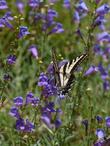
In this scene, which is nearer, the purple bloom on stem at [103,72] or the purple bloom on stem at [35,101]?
the purple bloom on stem at [35,101]

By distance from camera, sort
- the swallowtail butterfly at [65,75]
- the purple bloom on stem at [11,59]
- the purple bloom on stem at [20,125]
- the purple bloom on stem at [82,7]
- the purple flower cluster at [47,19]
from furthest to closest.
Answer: the purple flower cluster at [47,19], the purple bloom on stem at [82,7], the swallowtail butterfly at [65,75], the purple bloom on stem at [20,125], the purple bloom on stem at [11,59]

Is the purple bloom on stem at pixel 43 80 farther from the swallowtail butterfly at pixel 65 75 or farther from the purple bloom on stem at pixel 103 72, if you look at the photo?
the purple bloom on stem at pixel 103 72

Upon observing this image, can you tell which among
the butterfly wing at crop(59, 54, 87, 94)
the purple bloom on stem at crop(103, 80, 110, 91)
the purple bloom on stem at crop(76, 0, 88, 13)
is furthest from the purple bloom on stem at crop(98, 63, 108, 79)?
the butterfly wing at crop(59, 54, 87, 94)

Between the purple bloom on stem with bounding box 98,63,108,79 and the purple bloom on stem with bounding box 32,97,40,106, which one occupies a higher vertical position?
the purple bloom on stem with bounding box 98,63,108,79

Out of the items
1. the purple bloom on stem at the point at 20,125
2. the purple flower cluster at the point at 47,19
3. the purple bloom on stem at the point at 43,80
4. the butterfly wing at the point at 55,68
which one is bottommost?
the purple bloom on stem at the point at 20,125

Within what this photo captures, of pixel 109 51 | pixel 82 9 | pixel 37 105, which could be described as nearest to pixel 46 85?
pixel 37 105

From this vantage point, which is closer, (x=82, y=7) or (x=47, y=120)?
(x=47, y=120)

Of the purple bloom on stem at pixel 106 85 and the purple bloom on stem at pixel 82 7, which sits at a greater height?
the purple bloom on stem at pixel 82 7

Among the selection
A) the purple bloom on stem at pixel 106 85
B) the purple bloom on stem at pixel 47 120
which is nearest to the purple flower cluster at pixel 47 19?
the purple bloom on stem at pixel 106 85

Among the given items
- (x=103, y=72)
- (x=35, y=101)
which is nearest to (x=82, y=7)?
(x=103, y=72)

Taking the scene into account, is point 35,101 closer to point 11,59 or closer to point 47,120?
point 11,59

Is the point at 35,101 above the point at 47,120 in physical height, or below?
above

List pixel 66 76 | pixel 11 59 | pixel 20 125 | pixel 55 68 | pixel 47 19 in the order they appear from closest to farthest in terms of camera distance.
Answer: pixel 11 59, pixel 20 125, pixel 55 68, pixel 66 76, pixel 47 19

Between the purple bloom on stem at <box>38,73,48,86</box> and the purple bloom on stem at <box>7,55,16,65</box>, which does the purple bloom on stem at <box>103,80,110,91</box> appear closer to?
the purple bloom on stem at <box>38,73,48,86</box>
